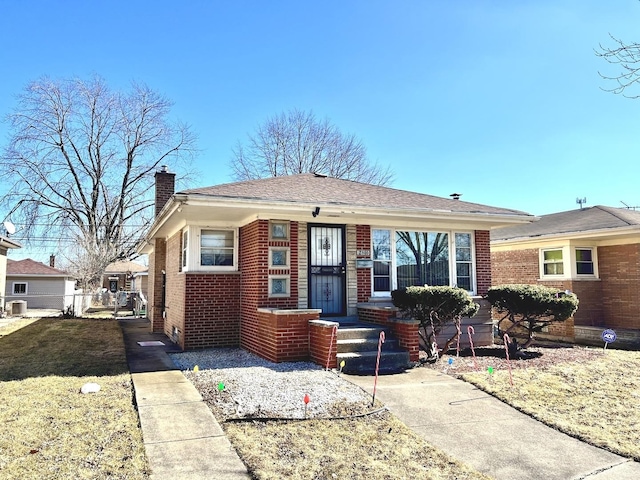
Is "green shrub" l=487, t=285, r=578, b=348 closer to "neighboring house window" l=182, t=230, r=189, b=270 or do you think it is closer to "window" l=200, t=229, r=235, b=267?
"window" l=200, t=229, r=235, b=267

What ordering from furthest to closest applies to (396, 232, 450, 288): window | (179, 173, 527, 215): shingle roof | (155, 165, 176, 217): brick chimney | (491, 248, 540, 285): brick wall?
(491, 248, 540, 285): brick wall, (155, 165, 176, 217): brick chimney, (396, 232, 450, 288): window, (179, 173, 527, 215): shingle roof

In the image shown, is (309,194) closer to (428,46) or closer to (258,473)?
(428,46)

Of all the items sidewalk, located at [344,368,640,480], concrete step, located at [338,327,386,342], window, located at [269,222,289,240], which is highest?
window, located at [269,222,289,240]

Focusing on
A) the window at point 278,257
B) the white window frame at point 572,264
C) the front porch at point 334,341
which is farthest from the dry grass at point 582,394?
the white window frame at point 572,264

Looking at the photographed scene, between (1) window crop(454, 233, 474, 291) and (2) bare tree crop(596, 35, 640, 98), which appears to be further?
(1) window crop(454, 233, 474, 291)

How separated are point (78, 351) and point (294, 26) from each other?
30.2ft

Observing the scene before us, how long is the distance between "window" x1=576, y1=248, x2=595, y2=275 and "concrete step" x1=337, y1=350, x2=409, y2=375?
27.3 ft

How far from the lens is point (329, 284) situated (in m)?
9.95

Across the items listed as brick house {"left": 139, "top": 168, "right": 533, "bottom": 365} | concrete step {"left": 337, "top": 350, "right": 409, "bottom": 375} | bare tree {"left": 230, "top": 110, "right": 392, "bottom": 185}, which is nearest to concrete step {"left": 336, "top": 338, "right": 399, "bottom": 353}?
concrete step {"left": 337, "top": 350, "right": 409, "bottom": 375}

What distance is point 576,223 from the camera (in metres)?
14.1

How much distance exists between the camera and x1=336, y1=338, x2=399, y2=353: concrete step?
26.5 ft

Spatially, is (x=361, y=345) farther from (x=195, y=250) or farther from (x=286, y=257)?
(x=195, y=250)

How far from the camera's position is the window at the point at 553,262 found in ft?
45.1

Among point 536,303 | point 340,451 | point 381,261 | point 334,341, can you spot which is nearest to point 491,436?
Result: point 340,451
